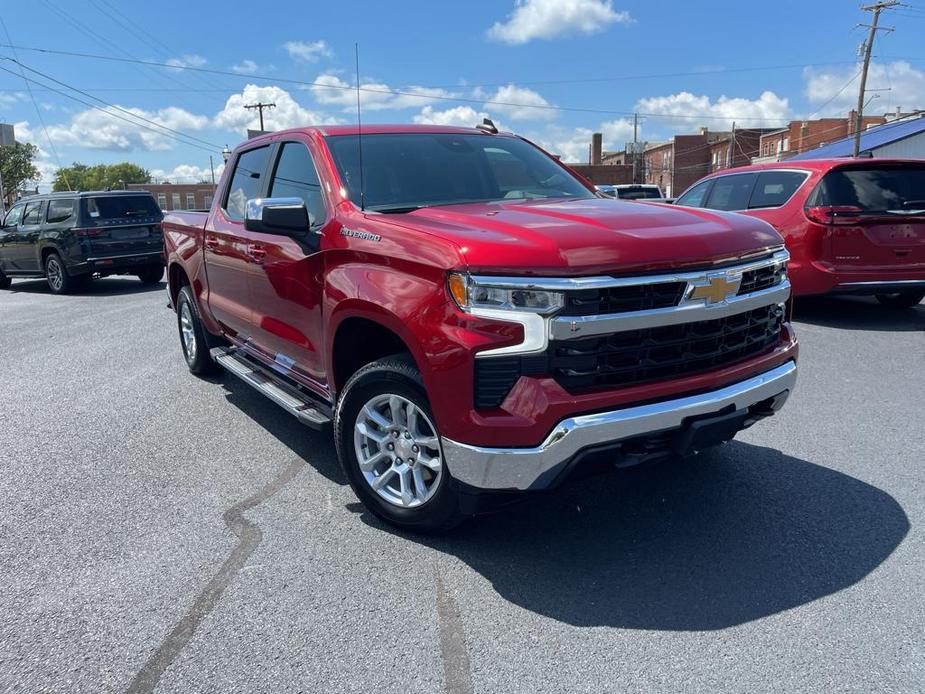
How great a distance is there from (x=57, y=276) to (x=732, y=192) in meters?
12.8

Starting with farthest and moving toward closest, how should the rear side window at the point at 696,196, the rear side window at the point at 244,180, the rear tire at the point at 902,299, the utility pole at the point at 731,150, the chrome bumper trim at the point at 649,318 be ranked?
1. the utility pole at the point at 731,150
2. the rear side window at the point at 696,196
3. the rear tire at the point at 902,299
4. the rear side window at the point at 244,180
5. the chrome bumper trim at the point at 649,318

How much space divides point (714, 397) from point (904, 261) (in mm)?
6055

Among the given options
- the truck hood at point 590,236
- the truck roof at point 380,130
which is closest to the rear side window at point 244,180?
the truck roof at point 380,130

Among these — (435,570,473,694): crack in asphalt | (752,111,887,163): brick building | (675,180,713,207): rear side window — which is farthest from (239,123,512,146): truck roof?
(752,111,887,163): brick building

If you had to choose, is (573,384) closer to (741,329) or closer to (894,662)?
(741,329)

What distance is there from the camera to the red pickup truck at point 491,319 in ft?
9.28

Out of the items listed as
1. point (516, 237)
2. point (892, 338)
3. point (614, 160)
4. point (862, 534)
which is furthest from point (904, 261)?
point (614, 160)

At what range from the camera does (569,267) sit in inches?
110

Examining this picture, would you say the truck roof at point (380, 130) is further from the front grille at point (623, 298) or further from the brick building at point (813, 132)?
the brick building at point (813, 132)

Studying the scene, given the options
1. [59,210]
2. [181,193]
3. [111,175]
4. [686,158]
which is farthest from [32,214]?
[111,175]

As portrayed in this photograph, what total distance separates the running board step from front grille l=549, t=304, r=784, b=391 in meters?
1.66

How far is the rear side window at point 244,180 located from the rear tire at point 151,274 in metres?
10.5

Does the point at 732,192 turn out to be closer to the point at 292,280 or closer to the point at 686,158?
the point at 292,280

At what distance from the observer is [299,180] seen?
177 inches
